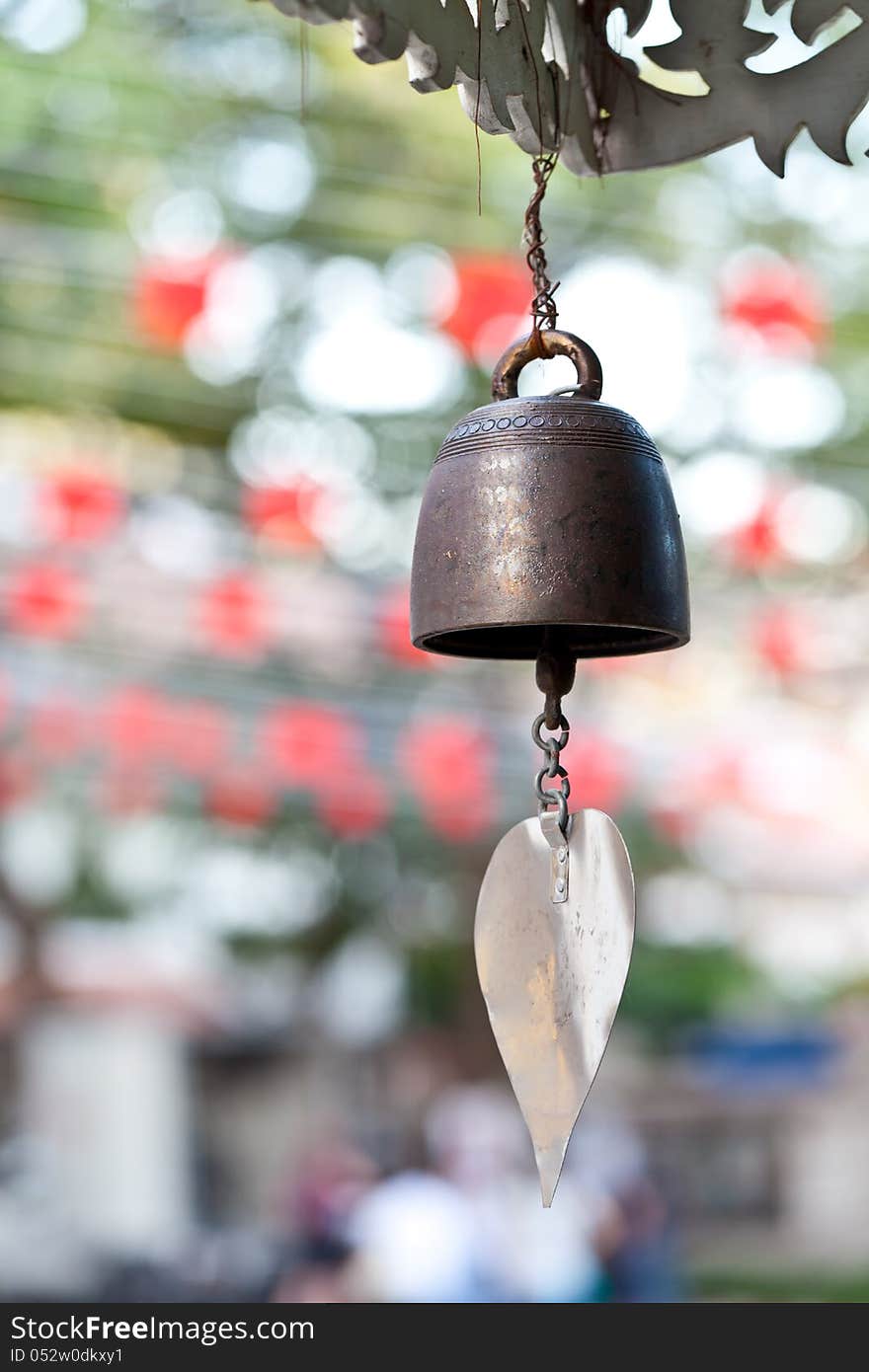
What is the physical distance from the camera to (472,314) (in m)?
4.62

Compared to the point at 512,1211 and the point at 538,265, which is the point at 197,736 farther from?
the point at 538,265

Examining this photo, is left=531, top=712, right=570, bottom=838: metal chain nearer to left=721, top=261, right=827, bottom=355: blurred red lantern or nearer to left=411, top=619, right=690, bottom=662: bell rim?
left=411, top=619, right=690, bottom=662: bell rim

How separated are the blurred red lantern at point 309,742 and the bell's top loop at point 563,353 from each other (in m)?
4.76

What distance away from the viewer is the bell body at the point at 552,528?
1.15m

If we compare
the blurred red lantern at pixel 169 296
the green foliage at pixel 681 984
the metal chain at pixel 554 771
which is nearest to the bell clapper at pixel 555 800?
the metal chain at pixel 554 771

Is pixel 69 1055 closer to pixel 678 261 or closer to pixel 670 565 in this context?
pixel 678 261

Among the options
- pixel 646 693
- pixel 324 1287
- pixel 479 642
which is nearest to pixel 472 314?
pixel 646 693

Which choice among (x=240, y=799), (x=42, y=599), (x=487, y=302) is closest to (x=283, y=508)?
(x=42, y=599)

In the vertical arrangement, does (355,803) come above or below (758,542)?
below

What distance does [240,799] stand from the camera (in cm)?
635

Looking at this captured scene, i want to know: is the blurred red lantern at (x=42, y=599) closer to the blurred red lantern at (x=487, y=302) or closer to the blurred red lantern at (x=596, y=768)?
the blurred red lantern at (x=487, y=302)

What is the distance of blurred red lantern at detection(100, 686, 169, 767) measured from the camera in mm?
5750

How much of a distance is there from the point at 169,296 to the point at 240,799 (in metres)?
2.48

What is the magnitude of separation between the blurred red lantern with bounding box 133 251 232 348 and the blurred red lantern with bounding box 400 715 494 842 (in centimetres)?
209
